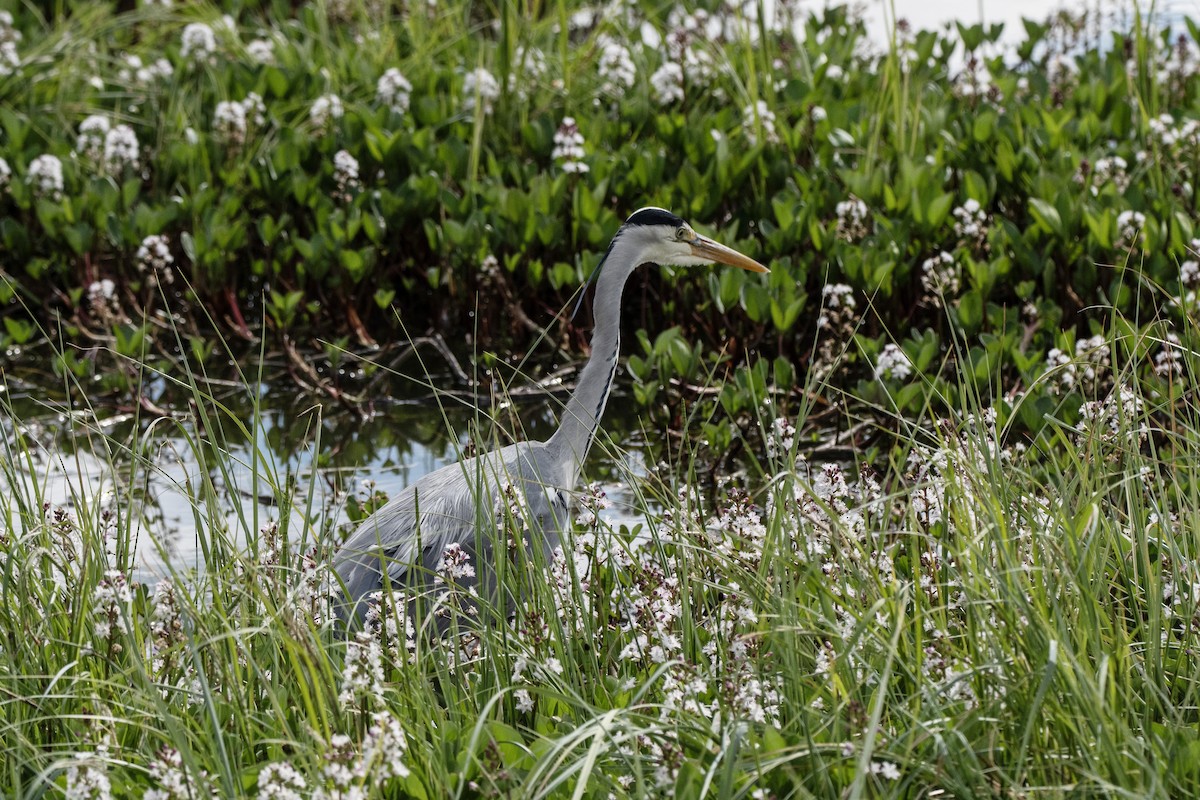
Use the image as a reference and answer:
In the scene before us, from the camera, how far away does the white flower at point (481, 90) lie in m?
7.04

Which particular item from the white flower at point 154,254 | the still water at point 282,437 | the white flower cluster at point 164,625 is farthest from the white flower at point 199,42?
the white flower cluster at point 164,625

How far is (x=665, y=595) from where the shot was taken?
338 centimetres

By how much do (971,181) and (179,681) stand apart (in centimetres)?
435

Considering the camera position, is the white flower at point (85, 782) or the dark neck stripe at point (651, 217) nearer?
the white flower at point (85, 782)

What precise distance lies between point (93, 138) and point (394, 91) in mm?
1490

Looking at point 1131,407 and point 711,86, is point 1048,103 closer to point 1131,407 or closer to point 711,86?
point 711,86

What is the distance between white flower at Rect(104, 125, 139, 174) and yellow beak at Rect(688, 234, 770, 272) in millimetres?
3475

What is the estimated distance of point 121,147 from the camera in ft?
23.1

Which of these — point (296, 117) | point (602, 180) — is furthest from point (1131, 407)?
point (296, 117)

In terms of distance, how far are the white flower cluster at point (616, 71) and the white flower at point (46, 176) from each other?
8.97 feet

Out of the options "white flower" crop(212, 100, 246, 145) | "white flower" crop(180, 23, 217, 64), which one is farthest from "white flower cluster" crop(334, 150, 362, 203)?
"white flower" crop(180, 23, 217, 64)

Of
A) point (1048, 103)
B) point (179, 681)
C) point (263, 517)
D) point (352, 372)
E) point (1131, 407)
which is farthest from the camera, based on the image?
point (1048, 103)

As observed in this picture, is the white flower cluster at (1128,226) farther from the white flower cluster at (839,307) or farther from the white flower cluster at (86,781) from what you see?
the white flower cluster at (86,781)

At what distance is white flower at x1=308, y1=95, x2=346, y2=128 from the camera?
24.1ft
